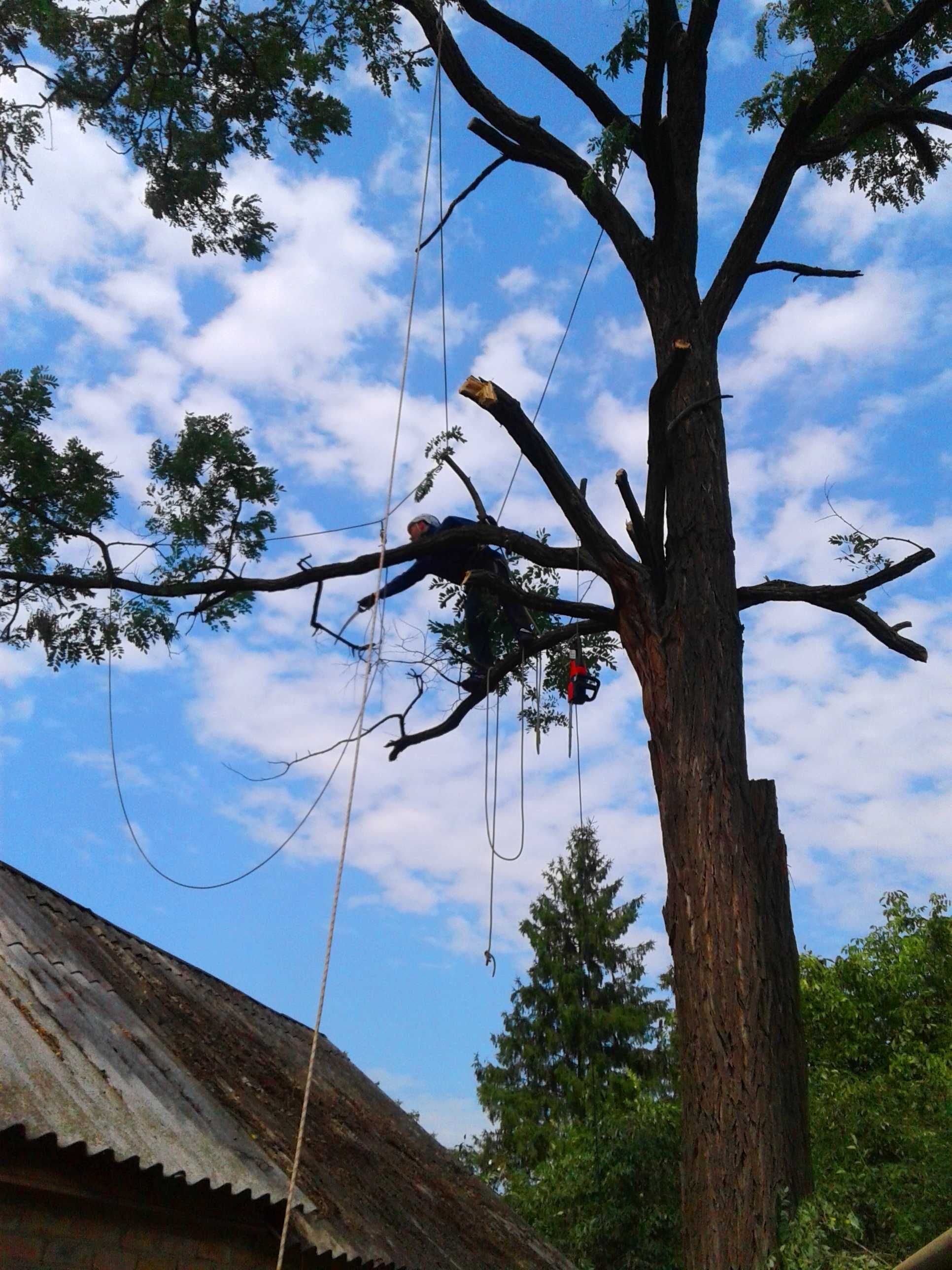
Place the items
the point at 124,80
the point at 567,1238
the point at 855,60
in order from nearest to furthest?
1. the point at 855,60
2. the point at 124,80
3. the point at 567,1238

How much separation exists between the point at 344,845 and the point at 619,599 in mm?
2505

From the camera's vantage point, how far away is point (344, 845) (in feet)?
15.4

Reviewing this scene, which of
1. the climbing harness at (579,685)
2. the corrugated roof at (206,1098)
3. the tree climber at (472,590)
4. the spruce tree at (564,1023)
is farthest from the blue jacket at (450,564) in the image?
the spruce tree at (564,1023)

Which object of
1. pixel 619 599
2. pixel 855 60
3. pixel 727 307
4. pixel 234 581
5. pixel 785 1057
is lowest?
pixel 785 1057

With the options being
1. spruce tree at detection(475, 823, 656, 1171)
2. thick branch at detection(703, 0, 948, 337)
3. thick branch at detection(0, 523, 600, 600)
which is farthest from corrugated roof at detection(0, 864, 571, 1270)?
spruce tree at detection(475, 823, 656, 1171)

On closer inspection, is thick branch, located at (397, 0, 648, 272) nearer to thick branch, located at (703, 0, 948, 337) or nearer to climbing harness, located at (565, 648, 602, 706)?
thick branch, located at (703, 0, 948, 337)

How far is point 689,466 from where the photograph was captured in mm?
6512

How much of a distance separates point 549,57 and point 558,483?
3.31 meters

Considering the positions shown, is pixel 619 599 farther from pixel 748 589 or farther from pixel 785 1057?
pixel 785 1057

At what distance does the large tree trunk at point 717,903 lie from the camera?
4.71 meters

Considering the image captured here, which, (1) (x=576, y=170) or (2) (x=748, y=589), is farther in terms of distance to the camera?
(1) (x=576, y=170)

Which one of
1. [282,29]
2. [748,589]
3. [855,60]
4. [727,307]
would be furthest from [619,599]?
[282,29]

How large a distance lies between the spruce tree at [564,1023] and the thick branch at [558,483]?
1846 centimetres

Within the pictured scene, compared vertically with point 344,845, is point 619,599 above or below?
above
